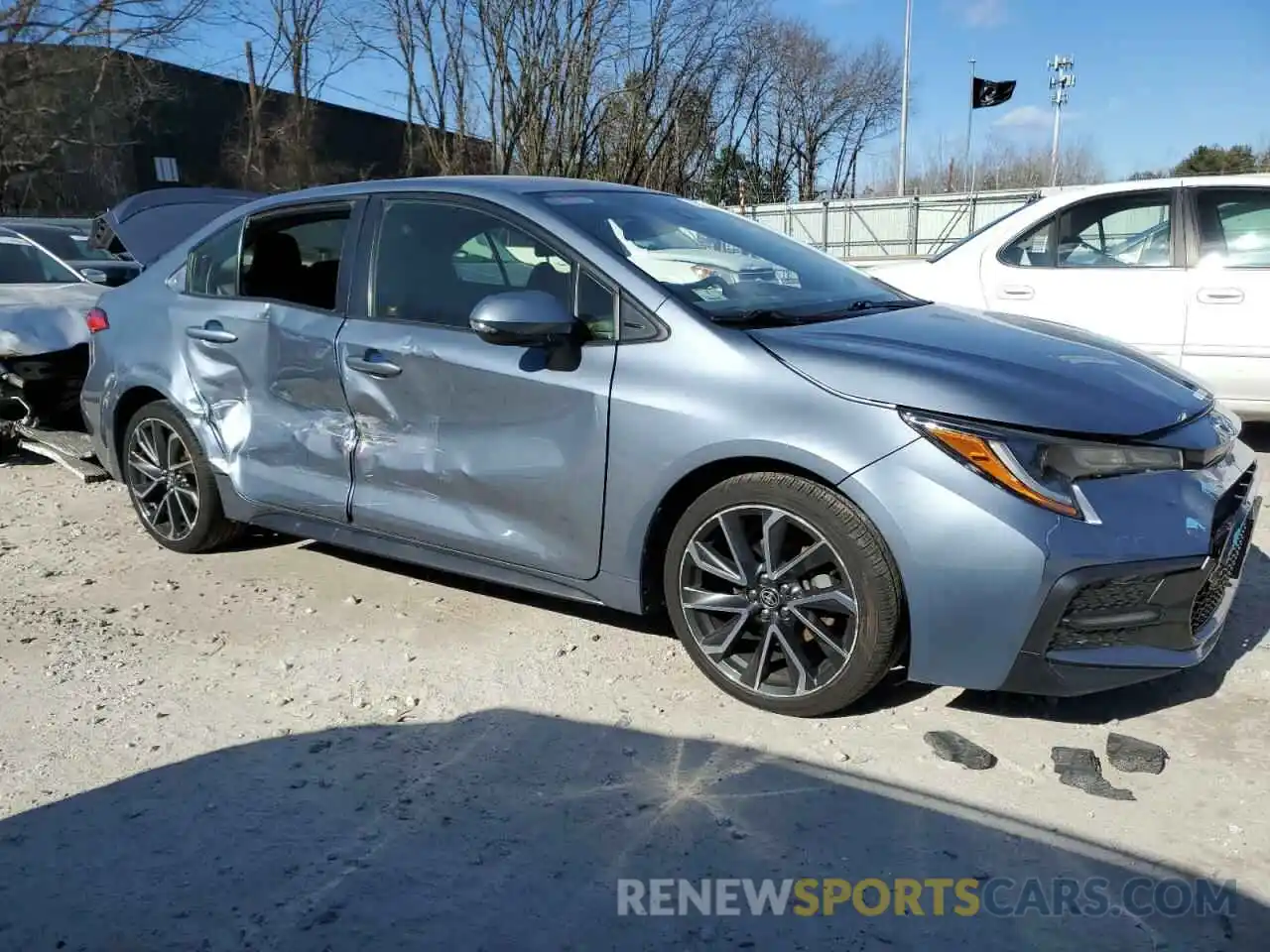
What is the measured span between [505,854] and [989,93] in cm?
2432

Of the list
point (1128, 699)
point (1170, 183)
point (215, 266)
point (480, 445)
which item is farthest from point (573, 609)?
point (1170, 183)

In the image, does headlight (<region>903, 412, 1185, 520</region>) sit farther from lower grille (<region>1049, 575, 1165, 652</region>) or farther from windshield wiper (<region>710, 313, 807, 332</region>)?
windshield wiper (<region>710, 313, 807, 332</region>)

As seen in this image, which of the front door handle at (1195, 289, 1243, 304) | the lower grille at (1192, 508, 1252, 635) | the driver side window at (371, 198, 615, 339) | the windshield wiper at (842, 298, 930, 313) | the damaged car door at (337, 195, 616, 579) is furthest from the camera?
the front door handle at (1195, 289, 1243, 304)

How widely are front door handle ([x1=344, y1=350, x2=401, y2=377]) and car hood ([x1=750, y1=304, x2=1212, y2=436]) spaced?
134 centimetres

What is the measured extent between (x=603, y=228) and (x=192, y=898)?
7.60ft

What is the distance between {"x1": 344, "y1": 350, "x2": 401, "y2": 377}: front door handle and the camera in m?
3.57

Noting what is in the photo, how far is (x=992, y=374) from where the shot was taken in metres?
2.82

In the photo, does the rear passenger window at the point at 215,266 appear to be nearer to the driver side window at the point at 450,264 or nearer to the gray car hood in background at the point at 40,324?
the driver side window at the point at 450,264

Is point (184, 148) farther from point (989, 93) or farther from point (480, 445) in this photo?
point (480, 445)

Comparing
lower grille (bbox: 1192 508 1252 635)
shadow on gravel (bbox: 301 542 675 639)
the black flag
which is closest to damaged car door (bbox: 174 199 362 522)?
shadow on gravel (bbox: 301 542 675 639)

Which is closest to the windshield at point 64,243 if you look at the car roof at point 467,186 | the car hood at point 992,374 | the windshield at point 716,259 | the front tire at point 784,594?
the car roof at point 467,186

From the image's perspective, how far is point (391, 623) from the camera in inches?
148

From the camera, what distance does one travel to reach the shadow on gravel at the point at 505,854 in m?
2.11

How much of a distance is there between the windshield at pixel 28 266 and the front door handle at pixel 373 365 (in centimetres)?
507
